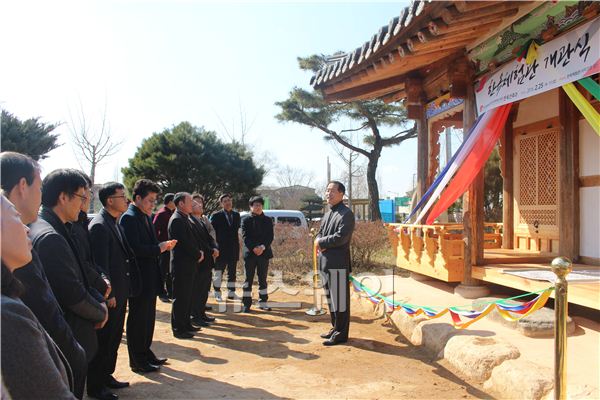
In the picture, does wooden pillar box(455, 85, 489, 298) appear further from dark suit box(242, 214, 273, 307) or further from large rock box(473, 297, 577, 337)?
dark suit box(242, 214, 273, 307)

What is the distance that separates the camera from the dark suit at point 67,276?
241cm

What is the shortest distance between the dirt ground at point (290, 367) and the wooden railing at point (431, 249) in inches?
43.3

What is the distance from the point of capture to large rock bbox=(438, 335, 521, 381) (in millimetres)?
3537

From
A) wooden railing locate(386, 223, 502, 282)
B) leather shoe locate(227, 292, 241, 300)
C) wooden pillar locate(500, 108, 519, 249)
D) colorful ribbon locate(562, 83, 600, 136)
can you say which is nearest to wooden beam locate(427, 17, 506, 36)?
colorful ribbon locate(562, 83, 600, 136)

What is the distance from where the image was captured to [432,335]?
177 inches

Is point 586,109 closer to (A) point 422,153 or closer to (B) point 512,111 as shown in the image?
(A) point 422,153

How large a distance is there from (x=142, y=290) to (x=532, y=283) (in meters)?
3.95

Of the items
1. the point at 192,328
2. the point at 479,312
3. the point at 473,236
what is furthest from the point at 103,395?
the point at 473,236

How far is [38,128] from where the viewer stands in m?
14.2

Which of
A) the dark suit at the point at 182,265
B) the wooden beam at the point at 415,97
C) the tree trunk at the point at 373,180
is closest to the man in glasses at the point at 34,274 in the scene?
the dark suit at the point at 182,265

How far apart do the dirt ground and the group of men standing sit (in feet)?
0.84

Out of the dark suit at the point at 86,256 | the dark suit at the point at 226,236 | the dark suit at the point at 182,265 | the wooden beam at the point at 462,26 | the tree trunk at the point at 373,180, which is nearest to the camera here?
the dark suit at the point at 86,256

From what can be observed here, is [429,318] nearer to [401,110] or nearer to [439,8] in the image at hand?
[439,8]

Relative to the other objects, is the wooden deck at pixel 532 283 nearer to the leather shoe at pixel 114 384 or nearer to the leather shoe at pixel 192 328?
the leather shoe at pixel 192 328
